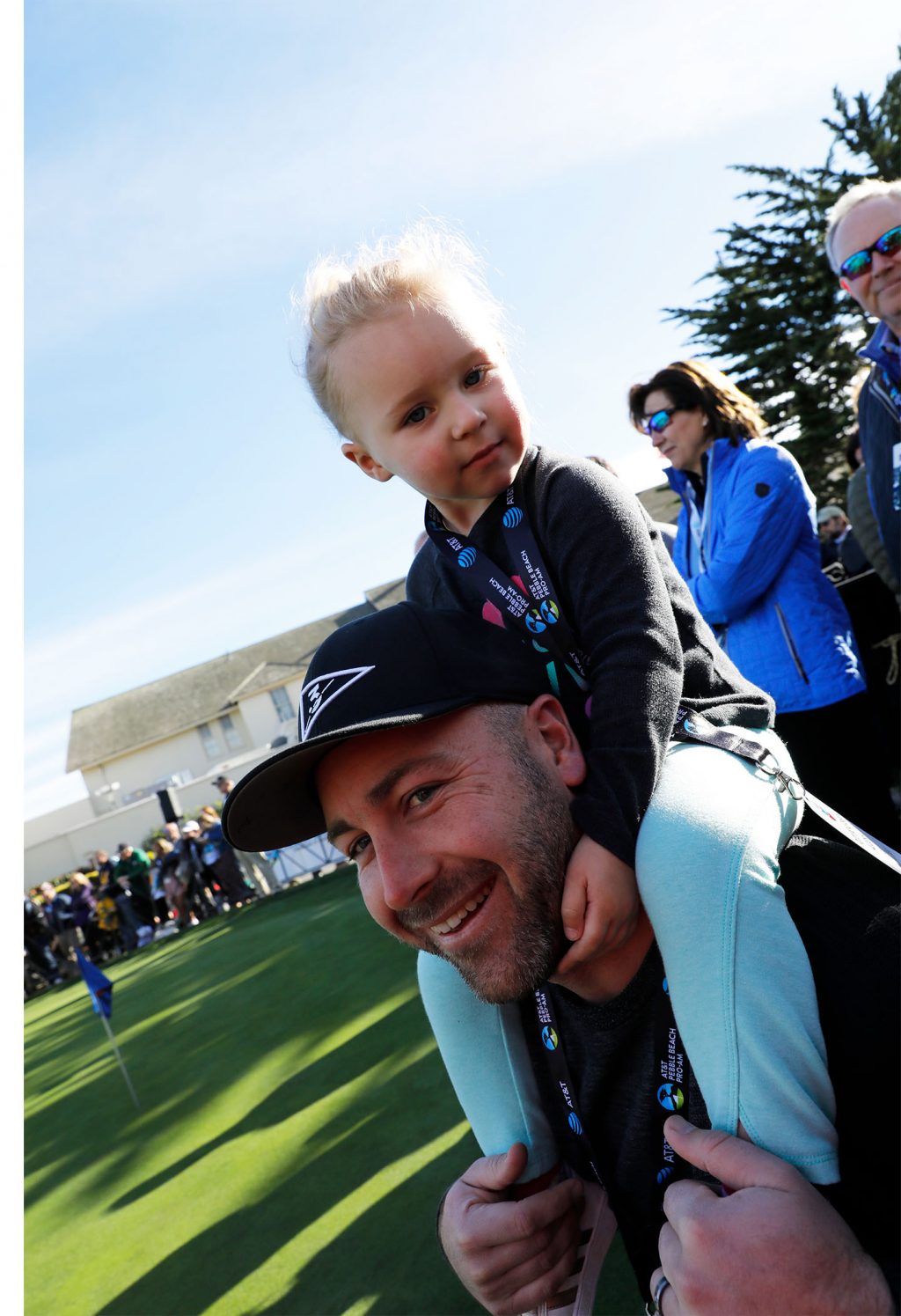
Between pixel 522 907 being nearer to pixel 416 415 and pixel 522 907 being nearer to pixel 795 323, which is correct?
pixel 416 415

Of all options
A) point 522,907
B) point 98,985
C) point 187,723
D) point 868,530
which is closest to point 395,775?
point 522,907

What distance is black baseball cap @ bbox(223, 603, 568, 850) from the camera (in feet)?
5.57

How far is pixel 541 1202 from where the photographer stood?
5.81ft

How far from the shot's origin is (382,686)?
1.71 metres

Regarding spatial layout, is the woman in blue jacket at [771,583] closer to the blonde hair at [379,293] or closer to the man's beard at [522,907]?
the blonde hair at [379,293]

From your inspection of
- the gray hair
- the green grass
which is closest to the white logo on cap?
the green grass

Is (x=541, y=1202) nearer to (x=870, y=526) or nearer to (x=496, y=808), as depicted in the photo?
(x=496, y=808)

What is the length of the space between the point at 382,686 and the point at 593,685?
411 millimetres

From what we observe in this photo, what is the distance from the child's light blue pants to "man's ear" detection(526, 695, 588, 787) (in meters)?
0.19

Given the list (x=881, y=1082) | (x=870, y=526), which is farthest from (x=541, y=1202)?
(x=870, y=526)

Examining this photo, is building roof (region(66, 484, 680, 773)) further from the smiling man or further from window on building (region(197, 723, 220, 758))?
the smiling man

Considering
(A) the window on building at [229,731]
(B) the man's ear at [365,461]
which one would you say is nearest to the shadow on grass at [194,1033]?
(B) the man's ear at [365,461]

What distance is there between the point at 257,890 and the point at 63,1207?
13.7m

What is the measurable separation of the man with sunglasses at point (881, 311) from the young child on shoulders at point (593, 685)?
5.16ft
